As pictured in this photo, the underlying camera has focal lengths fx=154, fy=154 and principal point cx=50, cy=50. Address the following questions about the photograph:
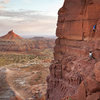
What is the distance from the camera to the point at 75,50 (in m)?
12.5

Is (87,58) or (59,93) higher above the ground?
(87,58)

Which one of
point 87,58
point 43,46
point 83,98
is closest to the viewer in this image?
point 83,98

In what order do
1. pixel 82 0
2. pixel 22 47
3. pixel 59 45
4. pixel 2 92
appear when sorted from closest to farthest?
pixel 82 0, pixel 59 45, pixel 2 92, pixel 22 47

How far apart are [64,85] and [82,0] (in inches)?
272

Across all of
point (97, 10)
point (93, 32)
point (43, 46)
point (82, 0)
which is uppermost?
point (82, 0)

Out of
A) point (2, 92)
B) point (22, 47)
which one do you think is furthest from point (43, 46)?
point (2, 92)

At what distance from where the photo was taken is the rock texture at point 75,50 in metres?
10.3

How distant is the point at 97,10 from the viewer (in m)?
11.5

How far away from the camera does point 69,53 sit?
43.7ft

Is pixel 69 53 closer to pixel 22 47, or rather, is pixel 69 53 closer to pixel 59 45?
pixel 59 45

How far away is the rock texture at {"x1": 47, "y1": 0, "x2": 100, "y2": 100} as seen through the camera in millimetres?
10305

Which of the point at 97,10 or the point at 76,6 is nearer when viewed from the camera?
the point at 97,10

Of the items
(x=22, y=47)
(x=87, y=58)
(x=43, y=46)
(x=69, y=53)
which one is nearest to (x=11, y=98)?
(x=69, y=53)

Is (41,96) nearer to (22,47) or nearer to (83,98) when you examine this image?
(83,98)
